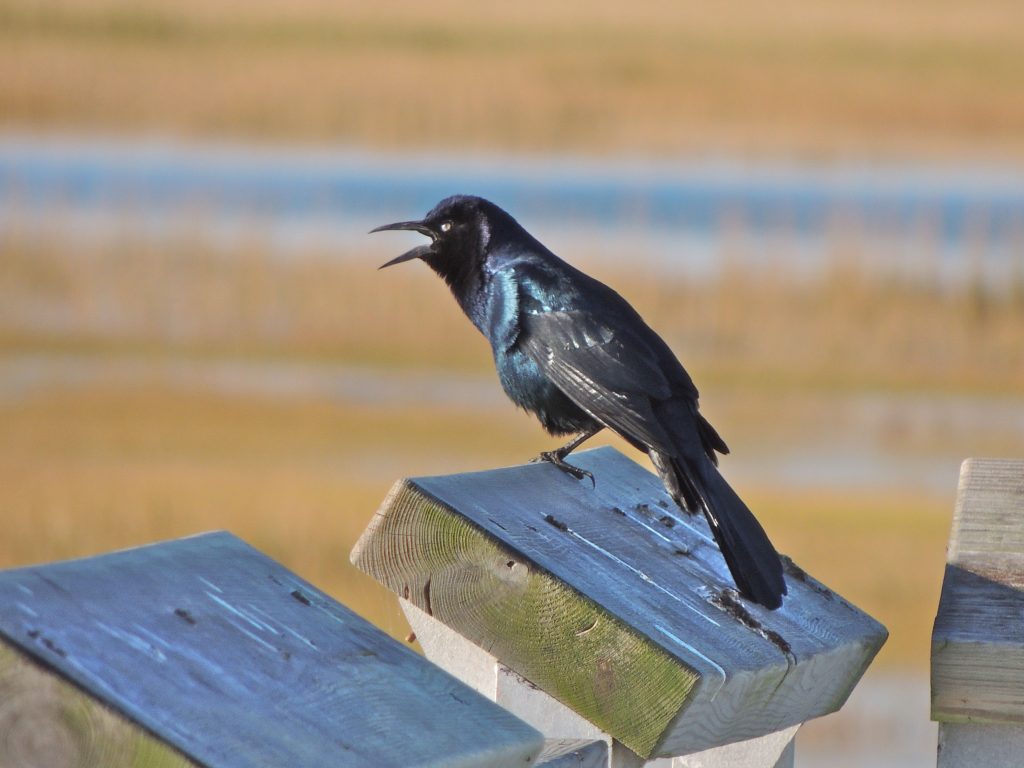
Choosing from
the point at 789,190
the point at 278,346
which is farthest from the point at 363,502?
the point at 789,190

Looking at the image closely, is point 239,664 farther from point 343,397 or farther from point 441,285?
point 441,285

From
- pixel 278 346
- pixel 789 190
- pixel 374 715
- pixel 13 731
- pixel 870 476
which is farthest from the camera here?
pixel 789 190

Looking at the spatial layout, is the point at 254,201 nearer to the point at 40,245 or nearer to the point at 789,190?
the point at 40,245

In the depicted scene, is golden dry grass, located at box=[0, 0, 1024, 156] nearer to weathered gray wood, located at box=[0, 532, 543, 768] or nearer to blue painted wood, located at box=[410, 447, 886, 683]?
blue painted wood, located at box=[410, 447, 886, 683]

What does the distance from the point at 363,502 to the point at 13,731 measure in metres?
8.63

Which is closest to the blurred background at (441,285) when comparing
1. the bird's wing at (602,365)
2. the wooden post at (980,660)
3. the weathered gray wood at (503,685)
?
the bird's wing at (602,365)

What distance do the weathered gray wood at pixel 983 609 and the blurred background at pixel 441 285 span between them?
4.71 m

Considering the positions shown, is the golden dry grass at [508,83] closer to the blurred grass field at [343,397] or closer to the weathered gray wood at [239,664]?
the blurred grass field at [343,397]

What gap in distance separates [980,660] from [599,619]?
1.40ft

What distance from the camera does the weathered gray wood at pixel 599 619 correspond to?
69.4 inches

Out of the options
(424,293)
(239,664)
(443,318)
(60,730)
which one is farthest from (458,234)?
(424,293)

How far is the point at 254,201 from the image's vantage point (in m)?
17.7

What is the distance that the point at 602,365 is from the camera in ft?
13.0

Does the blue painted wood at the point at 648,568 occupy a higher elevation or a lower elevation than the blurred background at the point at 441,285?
higher
